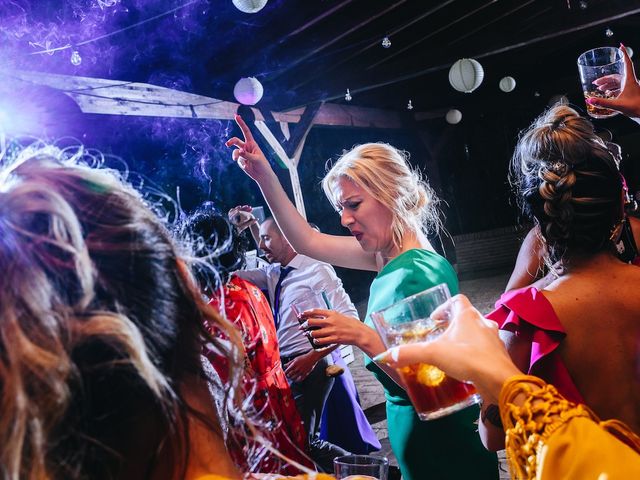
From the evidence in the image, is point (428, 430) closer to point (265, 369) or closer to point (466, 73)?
point (265, 369)

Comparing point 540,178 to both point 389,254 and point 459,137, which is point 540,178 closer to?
point 389,254

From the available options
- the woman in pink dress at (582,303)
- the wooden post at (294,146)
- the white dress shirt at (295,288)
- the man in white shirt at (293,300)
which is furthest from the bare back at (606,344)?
the wooden post at (294,146)

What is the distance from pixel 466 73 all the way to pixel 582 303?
6084 millimetres


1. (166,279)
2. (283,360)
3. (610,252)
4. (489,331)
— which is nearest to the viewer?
(166,279)

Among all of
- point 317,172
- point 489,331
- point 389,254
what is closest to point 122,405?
point 489,331

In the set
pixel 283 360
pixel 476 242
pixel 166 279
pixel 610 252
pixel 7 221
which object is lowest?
pixel 476 242

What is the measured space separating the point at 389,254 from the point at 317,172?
8.80 m

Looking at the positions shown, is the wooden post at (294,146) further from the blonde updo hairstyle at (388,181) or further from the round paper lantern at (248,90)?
the blonde updo hairstyle at (388,181)

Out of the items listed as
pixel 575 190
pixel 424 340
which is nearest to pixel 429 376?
pixel 424 340

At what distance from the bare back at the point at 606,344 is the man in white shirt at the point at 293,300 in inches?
81.3

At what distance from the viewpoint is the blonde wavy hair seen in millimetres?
634

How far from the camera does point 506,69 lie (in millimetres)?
11234

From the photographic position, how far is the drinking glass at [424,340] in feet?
3.80

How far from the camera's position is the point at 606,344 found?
1552 mm
